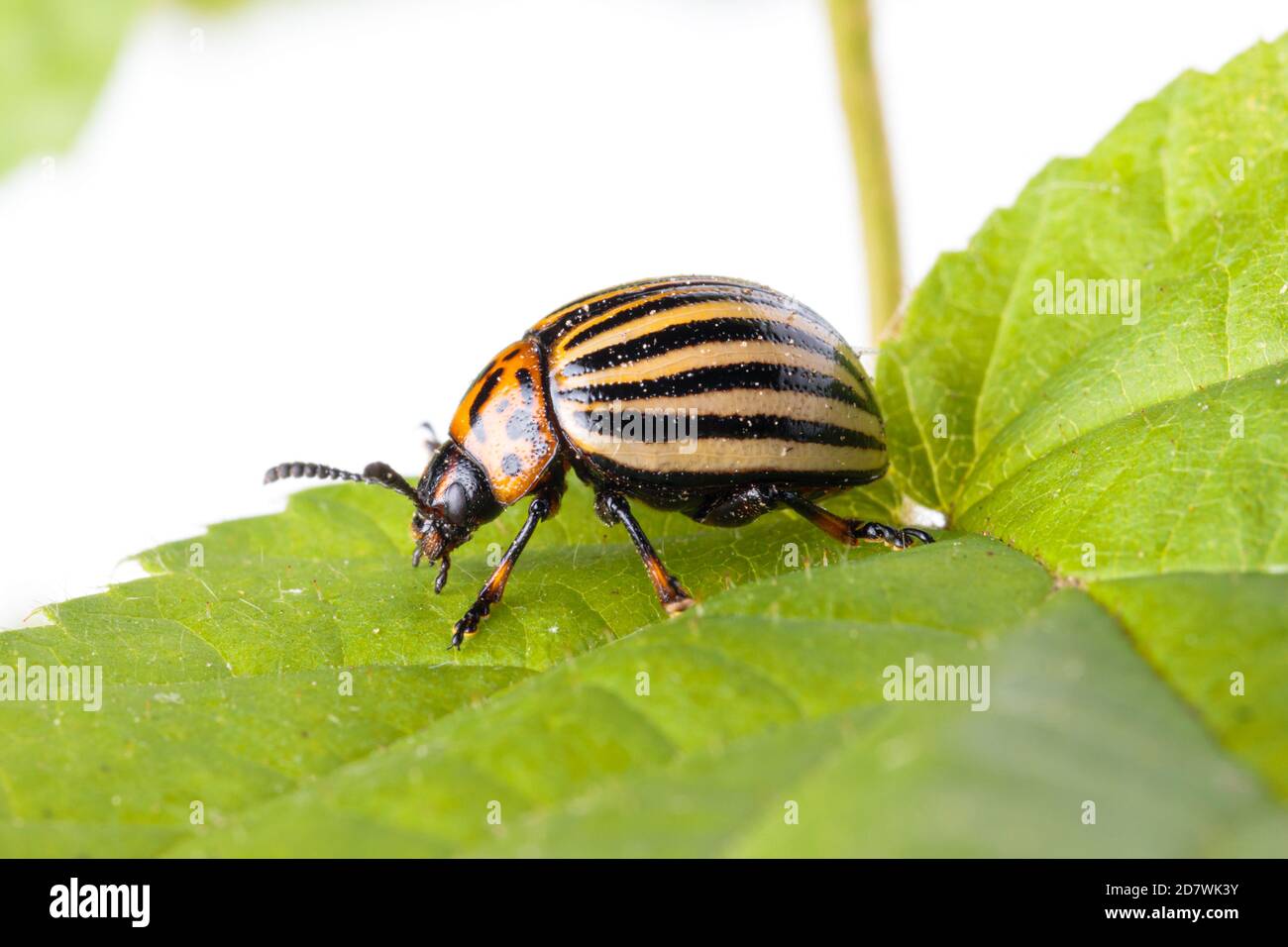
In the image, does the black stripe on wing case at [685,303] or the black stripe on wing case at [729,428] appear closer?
the black stripe on wing case at [729,428]

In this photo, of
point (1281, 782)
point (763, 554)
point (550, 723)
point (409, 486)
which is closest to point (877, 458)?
point (763, 554)

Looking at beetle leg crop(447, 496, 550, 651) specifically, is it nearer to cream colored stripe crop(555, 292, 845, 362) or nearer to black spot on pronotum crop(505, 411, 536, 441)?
black spot on pronotum crop(505, 411, 536, 441)

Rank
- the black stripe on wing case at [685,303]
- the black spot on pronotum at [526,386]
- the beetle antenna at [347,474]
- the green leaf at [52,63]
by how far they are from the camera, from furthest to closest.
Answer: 1. the green leaf at [52,63]
2. the black spot on pronotum at [526,386]
3. the beetle antenna at [347,474]
4. the black stripe on wing case at [685,303]

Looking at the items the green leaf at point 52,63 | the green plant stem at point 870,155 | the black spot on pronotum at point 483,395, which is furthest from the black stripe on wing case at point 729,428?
the green leaf at point 52,63

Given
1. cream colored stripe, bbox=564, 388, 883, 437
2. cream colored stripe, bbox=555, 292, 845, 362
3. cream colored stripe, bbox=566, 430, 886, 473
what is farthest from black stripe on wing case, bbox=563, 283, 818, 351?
cream colored stripe, bbox=566, 430, 886, 473

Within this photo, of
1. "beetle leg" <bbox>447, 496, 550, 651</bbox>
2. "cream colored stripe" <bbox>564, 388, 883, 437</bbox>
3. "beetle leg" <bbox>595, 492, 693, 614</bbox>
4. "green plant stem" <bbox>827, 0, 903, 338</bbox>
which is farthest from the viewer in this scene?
"green plant stem" <bbox>827, 0, 903, 338</bbox>

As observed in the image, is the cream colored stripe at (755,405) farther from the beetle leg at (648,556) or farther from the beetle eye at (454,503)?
the beetle eye at (454,503)

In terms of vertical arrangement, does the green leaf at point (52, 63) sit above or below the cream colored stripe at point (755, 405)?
above

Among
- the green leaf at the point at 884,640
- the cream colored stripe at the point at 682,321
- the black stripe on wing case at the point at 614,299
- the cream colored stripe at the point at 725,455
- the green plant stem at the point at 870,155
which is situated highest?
the green plant stem at the point at 870,155
